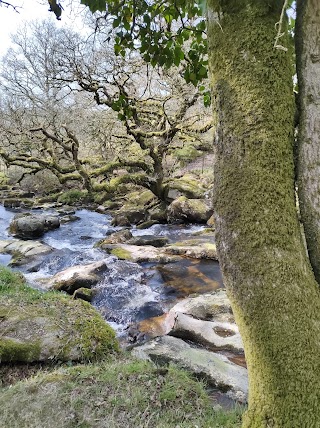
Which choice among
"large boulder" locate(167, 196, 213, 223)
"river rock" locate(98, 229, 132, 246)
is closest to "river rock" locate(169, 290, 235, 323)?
"river rock" locate(98, 229, 132, 246)

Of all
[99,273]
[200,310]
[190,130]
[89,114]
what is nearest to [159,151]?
[190,130]

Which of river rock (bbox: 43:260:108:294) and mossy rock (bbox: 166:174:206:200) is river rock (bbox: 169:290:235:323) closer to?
river rock (bbox: 43:260:108:294)

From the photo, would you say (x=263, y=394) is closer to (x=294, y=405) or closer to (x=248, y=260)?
(x=294, y=405)

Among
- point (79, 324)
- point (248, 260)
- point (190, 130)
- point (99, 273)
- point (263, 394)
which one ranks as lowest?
point (99, 273)

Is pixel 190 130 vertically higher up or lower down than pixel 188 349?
higher up

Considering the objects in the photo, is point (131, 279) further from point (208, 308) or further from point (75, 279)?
point (208, 308)

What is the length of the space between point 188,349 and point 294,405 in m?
2.88

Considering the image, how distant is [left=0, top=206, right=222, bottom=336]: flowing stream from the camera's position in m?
6.98

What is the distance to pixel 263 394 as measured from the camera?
1.66 m

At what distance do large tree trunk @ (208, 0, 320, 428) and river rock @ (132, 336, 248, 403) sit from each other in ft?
7.33

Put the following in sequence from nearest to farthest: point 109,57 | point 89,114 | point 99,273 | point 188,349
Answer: point 188,349, point 99,273, point 109,57, point 89,114

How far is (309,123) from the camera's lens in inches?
62.0

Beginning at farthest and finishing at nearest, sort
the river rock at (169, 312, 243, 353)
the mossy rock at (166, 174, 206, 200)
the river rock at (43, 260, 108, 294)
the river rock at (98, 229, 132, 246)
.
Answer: the mossy rock at (166, 174, 206, 200) < the river rock at (98, 229, 132, 246) < the river rock at (43, 260, 108, 294) < the river rock at (169, 312, 243, 353)

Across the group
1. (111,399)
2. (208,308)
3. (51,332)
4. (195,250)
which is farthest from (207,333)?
(195,250)
